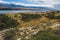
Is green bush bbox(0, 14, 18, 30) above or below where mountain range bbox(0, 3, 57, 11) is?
below

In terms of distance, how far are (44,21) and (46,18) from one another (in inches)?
7.7

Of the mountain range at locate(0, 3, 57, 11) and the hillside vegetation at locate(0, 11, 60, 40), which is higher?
the mountain range at locate(0, 3, 57, 11)

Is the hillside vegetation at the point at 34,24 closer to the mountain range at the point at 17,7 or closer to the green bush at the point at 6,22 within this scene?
the green bush at the point at 6,22

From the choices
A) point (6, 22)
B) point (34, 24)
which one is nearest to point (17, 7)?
point (6, 22)

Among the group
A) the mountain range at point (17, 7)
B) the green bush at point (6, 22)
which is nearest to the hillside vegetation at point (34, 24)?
the green bush at point (6, 22)

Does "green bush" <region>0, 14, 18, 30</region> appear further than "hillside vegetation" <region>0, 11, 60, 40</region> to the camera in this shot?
Yes

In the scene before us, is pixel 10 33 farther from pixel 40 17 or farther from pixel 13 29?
pixel 40 17

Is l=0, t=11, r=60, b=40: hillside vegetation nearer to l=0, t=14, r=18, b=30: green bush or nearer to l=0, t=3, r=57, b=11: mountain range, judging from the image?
l=0, t=14, r=18, b=30: green bush

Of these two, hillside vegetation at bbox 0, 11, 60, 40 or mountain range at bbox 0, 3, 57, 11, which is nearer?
hillside vegetation at bbox 0, 11, 60, 40

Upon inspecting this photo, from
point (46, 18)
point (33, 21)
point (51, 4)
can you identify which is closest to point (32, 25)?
point (33, 21)

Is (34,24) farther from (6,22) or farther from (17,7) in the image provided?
(6,22)

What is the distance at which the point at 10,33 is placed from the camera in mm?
4828

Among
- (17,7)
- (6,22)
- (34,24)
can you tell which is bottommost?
(34,24)

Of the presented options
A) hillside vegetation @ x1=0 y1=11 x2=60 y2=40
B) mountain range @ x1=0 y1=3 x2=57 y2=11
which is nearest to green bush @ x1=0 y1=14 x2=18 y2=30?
hillside vegetation @ x1=0 y1=11 x2=60 y2=40
